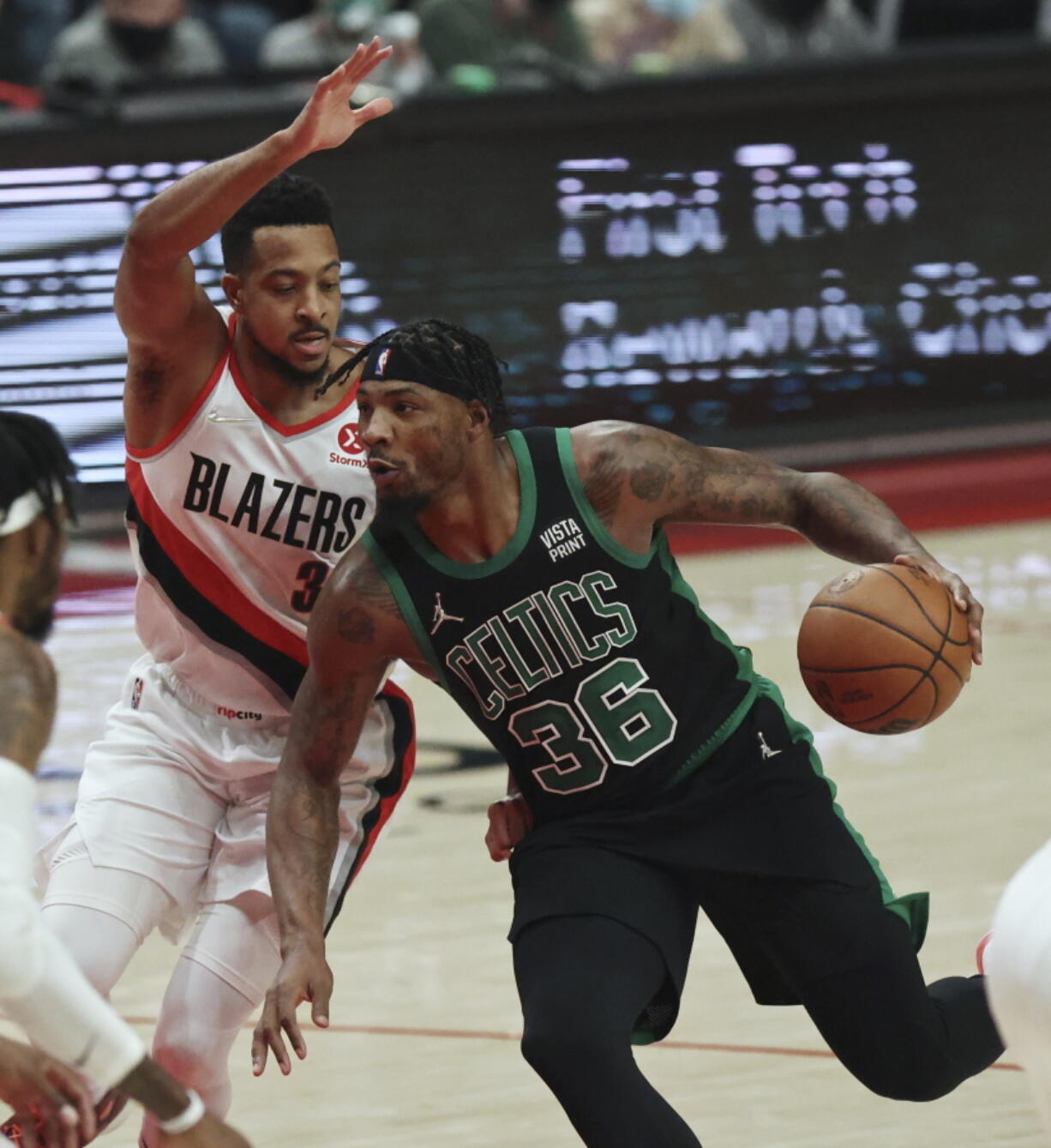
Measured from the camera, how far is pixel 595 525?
12.0ft

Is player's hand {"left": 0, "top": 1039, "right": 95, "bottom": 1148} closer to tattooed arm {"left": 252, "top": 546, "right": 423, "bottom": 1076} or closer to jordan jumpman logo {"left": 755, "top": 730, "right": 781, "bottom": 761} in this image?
tattooed arm {"left": 252, "top": 546, "right": 423, "bottom": 1076}

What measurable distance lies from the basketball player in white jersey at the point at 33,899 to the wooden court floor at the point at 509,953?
153cm

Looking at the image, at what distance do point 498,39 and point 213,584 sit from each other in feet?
23.2

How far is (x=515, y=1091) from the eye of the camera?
15.2ft

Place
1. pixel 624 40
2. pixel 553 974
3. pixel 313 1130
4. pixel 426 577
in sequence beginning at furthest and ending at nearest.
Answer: pixel 624 40 → pixel 313 1130 → pixel 426 577 → pixel 553 974

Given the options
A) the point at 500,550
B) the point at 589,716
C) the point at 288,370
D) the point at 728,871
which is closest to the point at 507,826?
the point at 589,716

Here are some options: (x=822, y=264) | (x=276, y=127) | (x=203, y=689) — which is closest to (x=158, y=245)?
(x=203, y=689)

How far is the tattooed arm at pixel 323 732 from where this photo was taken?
3.64 m

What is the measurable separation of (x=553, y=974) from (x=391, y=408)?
1.00 meters

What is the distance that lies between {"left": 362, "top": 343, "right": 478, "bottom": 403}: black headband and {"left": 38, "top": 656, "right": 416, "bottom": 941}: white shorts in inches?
33.8

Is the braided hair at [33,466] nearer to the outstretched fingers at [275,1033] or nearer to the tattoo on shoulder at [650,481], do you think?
the outstretched fingers at [275,1033]

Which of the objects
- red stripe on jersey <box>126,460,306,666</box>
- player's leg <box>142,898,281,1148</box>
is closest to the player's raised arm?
red stripe on jersey <box>126,460,306,666</box>

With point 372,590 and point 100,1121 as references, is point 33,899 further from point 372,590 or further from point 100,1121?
point 100,1121

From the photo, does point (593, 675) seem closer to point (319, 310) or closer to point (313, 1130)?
point (319, 310)
